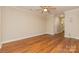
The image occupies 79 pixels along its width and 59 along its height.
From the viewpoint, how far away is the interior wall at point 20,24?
4484 millimetres

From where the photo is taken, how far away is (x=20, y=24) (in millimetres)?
5445

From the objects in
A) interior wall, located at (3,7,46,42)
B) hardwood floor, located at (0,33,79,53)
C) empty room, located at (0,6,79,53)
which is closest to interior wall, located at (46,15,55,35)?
empty room, located at (0,6,79,53)

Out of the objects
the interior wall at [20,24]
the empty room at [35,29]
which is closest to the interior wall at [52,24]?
the empty room at [35,29]

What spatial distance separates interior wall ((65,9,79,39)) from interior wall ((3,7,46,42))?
2104mm

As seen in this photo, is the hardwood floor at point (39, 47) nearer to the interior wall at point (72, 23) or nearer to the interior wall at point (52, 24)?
the interior wall at point (72, 23)

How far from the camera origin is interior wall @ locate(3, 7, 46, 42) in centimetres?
448

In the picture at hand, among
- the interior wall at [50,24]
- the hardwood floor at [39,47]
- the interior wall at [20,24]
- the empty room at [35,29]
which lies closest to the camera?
the hardwood floor at [39,47]

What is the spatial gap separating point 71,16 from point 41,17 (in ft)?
8.05

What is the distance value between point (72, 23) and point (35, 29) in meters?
2.56

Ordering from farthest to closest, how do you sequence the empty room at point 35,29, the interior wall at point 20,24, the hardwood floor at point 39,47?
the interior wall at point 20,24 → the empty room at point 35,29 → the hardwood floor at point 39,47

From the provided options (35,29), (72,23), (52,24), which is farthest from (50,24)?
(72,23)

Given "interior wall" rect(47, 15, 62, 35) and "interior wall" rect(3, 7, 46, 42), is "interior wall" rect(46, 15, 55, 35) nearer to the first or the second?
"interior wall" rect(47, 15, 62, 35)

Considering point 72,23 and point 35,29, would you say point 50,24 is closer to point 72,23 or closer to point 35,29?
point 35,29

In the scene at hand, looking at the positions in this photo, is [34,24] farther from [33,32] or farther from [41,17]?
[41,17]
